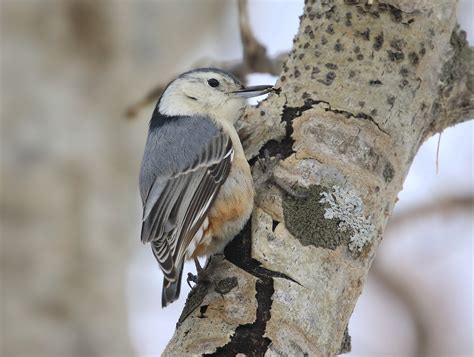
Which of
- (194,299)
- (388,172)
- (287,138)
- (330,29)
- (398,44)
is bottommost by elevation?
(194,299)

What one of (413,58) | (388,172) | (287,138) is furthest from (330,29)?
(388,172)

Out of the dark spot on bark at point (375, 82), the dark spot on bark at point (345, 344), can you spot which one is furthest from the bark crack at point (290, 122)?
the dark spot on bark at point (345, 344)

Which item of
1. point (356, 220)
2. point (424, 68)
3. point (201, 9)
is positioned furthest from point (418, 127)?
point (201, 9)

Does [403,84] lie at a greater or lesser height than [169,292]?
greater

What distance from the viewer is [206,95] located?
289 centimetres

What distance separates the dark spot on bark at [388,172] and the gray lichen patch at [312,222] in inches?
7.8

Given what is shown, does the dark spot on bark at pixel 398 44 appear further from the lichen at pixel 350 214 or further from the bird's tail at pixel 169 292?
the bird's tail at pixel 169 292

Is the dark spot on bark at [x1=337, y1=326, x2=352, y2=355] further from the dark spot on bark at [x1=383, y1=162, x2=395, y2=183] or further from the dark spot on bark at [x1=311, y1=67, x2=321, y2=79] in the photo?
the dark spot on bark at [x1=311, y1=67, x2=321, y2=79]

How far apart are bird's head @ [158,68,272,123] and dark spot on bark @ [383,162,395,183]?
72 cm

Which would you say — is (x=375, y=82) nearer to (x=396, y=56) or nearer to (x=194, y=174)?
(x=396, y=56)

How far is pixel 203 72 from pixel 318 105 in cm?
74

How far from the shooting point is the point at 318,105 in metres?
2.30

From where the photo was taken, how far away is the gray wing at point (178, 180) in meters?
2.28

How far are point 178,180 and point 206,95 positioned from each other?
0.50 metres
